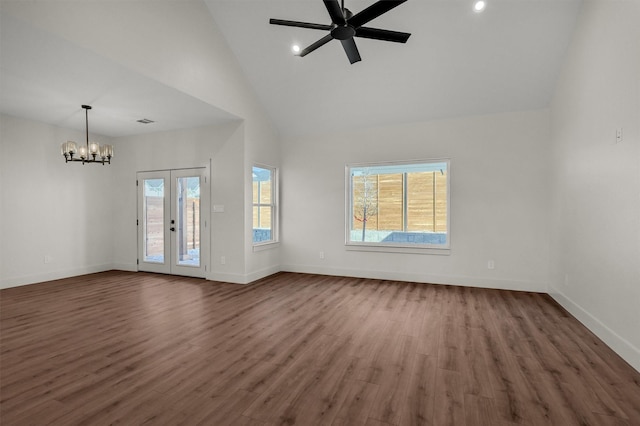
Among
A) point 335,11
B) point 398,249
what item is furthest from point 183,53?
point 398,249

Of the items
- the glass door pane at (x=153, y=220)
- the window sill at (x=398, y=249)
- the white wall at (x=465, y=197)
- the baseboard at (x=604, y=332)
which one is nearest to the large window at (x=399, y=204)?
the window sill at (x=398, y=249)

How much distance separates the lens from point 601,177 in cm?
314

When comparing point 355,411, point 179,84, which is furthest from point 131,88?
point 355,411

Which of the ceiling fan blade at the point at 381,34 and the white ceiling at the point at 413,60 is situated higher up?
the white ceiling at the point at 413,60

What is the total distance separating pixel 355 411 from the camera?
195cm

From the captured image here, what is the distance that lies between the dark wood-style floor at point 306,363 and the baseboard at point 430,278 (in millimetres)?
526

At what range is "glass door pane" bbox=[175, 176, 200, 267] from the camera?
581 cm

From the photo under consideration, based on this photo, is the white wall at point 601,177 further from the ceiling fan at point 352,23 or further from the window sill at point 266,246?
the window sill at point 266,246

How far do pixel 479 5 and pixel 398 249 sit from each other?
3672 millimetres

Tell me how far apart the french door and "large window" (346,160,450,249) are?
2.75 m

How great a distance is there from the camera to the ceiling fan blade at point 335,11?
254 cm

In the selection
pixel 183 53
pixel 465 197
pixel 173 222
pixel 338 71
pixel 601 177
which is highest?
pixel 338 71

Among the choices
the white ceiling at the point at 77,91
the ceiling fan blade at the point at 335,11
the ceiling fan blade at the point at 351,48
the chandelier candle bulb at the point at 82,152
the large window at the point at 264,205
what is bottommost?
the large window at the point at 264,205

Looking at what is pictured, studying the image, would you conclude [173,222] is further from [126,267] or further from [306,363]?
[306,363]
